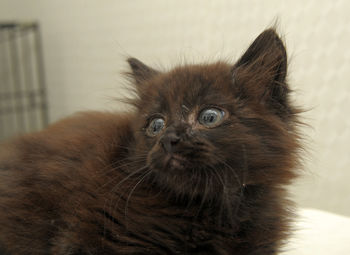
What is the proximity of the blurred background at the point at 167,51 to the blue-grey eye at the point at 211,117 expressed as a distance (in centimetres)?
38

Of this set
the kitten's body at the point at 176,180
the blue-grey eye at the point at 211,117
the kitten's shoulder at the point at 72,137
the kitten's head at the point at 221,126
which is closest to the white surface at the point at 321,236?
the kitten's body at the point at 176,180

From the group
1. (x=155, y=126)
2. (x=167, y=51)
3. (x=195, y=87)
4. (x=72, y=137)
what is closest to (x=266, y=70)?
(x=195, y=87)

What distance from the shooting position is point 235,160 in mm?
1027

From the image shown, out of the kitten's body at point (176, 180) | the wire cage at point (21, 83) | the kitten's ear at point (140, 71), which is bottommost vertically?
the kitten's body at point (176, 180)

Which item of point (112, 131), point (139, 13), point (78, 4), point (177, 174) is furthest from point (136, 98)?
point (78, 4)

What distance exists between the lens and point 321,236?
5.27 feet

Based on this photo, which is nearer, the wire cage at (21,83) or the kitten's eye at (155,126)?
the kitten's eye at (155,126)

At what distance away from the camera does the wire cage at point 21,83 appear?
3674 mm

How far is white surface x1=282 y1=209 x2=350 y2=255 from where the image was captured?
1.46m

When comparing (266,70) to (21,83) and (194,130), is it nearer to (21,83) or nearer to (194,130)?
(194,130)

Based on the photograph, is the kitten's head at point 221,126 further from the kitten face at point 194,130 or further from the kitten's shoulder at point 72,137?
the kitten's shoulder at point 72,137

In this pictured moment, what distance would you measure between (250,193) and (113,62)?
6.99 ft

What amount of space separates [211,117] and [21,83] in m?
3.29

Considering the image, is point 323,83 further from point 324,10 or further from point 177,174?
point 177,174
